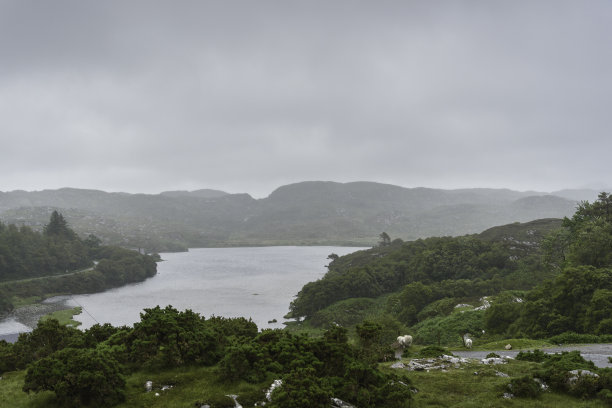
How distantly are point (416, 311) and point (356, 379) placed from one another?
57612 mm

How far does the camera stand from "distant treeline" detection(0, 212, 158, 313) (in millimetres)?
121188

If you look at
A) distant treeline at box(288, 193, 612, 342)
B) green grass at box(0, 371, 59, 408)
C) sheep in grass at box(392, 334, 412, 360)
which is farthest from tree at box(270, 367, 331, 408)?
distant treeline at box(288, 193, 612, 342)

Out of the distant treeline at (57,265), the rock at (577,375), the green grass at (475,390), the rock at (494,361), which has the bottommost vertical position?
the distant treeline at (57,265)

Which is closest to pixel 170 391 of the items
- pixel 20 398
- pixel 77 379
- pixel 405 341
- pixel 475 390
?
pixel 77 379

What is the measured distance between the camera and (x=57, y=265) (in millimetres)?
143875

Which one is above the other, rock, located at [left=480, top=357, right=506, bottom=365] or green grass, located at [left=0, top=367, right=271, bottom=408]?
green grass, located at [left=0, top=367, right=271, bottom=408]

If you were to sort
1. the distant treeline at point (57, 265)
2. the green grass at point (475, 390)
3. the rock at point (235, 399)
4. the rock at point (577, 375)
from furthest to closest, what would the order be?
the distant treeline at point (57, 265) < the rock at point (577, 375) < the green grass at point (475, 390) < the rock at point (235, 399)

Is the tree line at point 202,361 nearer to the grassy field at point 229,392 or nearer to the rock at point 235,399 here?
the rock at point 235,399

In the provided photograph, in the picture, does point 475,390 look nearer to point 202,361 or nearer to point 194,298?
point 202,361

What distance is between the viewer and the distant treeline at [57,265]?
121188 mm

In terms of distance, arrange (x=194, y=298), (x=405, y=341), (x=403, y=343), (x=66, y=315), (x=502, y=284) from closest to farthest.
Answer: (x=405, y=341) → (x=403, y=343) → (x=502, y=284) → (x=66, y=315) → (x=194, y=298)

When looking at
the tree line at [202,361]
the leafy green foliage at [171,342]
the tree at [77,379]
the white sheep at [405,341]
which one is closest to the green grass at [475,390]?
the tree line at [202,361]

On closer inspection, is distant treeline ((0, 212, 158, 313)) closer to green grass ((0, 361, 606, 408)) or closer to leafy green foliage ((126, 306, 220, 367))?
leafy green foliage ((126, 306, 220, 367))

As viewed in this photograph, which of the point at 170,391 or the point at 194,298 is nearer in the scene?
the point at 170,391
